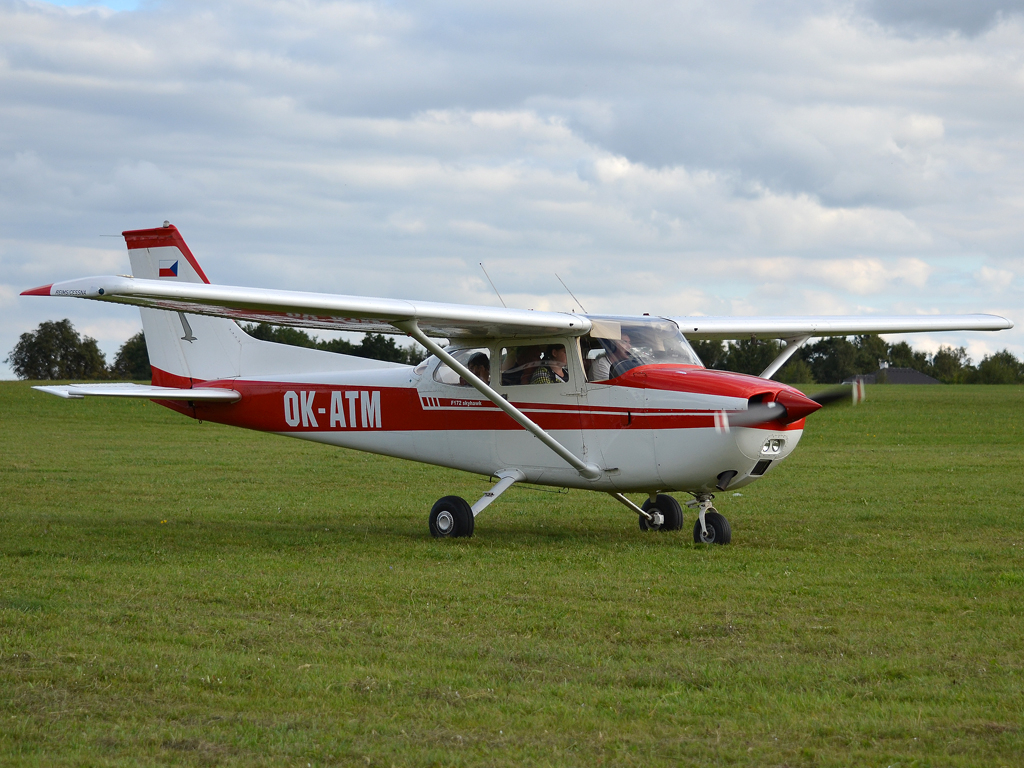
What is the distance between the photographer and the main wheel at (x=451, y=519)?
40.2 feet

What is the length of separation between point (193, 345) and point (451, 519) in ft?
17.3

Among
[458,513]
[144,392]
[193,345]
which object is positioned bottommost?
[458,513]

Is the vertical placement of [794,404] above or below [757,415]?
above

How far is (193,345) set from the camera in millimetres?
15234

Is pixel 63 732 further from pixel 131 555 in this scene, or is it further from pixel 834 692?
pixel 131 555

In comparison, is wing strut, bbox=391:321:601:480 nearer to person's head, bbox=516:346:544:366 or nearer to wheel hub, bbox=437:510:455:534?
person's head, bbox=516:346:544:366

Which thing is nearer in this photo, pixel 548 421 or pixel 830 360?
pixel 548 421

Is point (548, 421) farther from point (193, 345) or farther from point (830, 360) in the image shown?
point (830, 360)

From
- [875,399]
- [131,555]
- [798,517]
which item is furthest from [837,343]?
[131,555]

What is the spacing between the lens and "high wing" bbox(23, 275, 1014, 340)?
9.36m

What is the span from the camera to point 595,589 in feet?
29.0

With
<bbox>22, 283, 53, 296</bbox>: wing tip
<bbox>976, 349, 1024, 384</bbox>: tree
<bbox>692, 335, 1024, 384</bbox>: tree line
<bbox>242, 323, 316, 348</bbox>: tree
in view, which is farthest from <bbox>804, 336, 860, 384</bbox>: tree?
<bbox>22, 283, 53, 296</bbox>: wing tip

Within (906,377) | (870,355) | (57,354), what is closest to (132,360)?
(57,354)

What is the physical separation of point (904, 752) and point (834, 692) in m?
0.95
